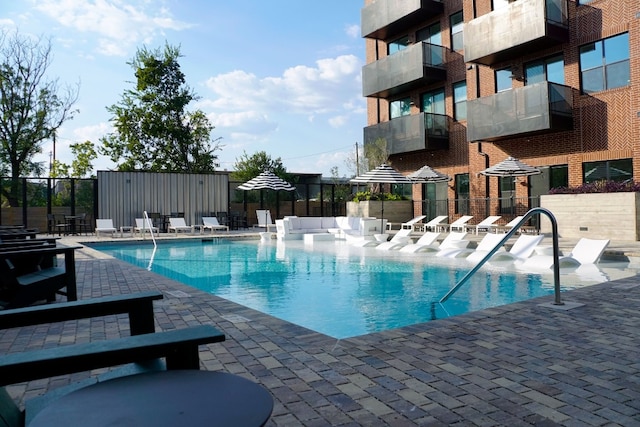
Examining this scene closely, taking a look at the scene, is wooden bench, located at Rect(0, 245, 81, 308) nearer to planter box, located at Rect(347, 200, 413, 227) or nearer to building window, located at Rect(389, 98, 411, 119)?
planter box, located at Rect(347, 200, 413, 227)

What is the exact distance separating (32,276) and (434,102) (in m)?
20.0

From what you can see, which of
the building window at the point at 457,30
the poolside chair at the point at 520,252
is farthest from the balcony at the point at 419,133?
the poolside chair at the point at 520,252

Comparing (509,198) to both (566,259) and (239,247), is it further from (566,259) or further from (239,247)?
(239,247)

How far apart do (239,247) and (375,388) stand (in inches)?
544

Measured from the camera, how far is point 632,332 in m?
4.32

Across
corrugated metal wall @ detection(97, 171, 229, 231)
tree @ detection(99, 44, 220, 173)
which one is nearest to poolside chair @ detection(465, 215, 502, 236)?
corrugated metal wall @ detection(97, 171, 229, 231)

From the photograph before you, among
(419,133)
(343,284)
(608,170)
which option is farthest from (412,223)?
(343,284)

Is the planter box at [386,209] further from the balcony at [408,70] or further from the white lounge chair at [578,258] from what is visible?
the white lounge chair at [578,258]

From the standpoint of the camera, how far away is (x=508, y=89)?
18.8 meters

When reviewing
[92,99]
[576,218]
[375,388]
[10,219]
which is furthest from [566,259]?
[92,99]

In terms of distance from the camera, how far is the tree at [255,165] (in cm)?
3525

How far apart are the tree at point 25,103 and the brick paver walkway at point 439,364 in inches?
935

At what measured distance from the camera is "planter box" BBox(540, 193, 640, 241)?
13.3 metres

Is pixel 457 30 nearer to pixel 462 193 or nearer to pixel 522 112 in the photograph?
pixel 522 112
